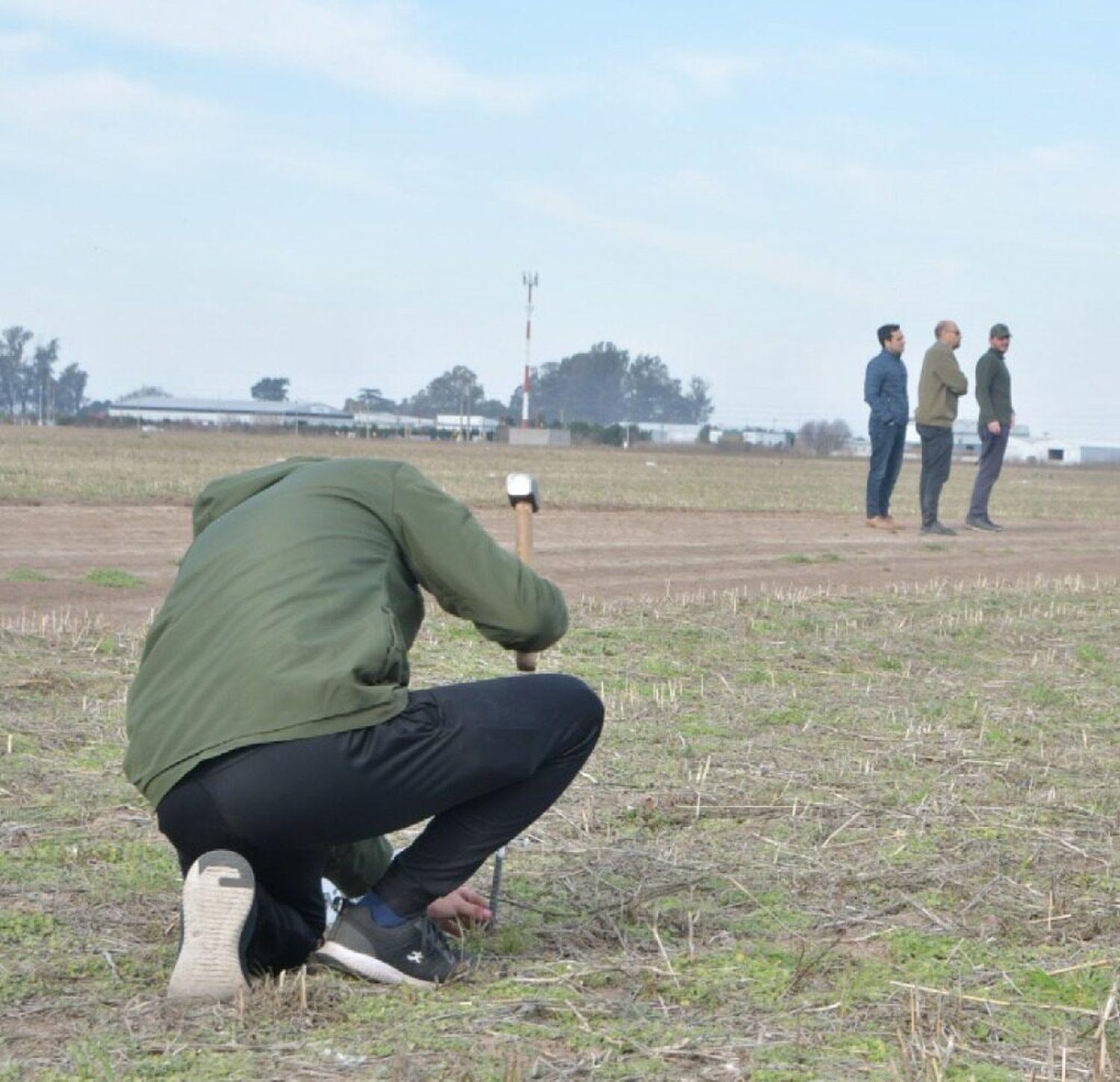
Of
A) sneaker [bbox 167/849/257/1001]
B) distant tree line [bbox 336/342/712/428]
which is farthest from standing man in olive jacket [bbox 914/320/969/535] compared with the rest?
distant tree line [bbox 336/342/712/428]

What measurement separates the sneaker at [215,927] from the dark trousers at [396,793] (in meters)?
0.06

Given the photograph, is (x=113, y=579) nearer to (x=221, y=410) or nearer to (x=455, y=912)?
(x=455, y=912)

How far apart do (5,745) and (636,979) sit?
319 cm

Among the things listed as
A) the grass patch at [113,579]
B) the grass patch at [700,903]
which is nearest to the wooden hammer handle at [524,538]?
the grass patch at [700,903]

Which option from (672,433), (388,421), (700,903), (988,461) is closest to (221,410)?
(388,421)

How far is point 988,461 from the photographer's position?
17766 millimetres

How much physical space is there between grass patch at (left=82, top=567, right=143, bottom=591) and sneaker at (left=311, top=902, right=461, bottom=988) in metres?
7.23

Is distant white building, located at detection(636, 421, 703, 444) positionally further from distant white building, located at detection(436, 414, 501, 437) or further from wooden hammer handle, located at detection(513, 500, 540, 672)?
wooden hammer handle, located at detection(513, 500, 540, 672)

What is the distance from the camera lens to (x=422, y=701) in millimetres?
3758

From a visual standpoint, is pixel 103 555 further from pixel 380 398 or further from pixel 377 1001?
pixel 380 398

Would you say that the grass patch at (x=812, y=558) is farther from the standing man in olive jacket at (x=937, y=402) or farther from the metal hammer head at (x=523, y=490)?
the metal hammer head at (x=523, y=490)

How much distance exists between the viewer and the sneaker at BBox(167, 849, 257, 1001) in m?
3.67

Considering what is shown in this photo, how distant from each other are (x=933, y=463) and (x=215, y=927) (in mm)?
13969

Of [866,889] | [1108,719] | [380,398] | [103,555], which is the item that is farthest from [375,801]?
[380,398]
